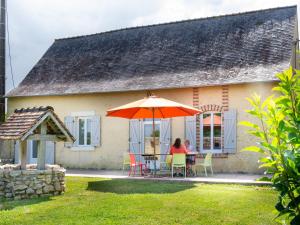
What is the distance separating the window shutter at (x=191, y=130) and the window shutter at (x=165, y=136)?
687 millimetres

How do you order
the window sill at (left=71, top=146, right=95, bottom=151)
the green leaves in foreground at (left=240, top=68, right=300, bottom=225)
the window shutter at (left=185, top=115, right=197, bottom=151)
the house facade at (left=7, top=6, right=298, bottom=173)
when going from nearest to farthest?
1. the green leaves in foreground at (left=240, top=68, right=300, bottom=225)
2. the house facade at (left=7, top=6, right=298, bottom=173)
3. the window shutter at (left=185, top=115, right=197, bottom=151)
4. the window sill at (left=71, top=146, right=95, bottom=151)

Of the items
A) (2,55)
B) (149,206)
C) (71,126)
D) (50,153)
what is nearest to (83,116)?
(71,126)

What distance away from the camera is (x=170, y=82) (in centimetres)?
1670

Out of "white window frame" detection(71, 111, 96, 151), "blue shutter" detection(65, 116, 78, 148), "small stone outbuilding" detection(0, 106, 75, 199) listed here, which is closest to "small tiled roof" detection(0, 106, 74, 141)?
"small stone outbuilding" detection(0, 106, 75, 199)

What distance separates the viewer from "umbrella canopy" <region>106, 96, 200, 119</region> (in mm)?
12734

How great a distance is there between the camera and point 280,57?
52.2 ft

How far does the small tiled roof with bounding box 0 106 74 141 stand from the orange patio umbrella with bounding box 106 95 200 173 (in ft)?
8.18

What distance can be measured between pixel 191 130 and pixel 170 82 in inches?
74.6

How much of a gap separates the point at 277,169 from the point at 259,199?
7.45 metres

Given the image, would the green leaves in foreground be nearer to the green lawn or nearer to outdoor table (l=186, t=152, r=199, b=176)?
the green lawn

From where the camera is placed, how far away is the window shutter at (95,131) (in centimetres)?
1789

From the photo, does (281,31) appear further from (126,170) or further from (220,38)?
(126,170)

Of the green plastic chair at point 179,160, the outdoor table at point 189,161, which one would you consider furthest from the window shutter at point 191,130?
the green plastic chair at point 179,160

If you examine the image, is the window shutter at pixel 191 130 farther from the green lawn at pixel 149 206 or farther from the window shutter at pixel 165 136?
the green lawn at pixel 149 206
